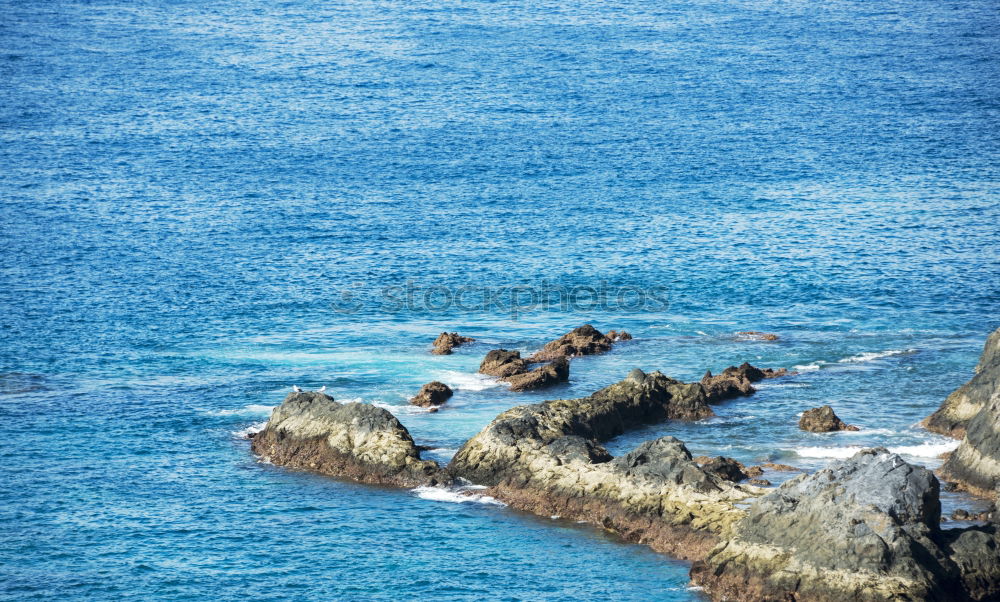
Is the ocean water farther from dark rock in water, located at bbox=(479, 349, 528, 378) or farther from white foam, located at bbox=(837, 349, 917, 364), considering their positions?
dark rock in water, located at bbox=(479, 349, 528, 378)

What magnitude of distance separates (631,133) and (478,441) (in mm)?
92622

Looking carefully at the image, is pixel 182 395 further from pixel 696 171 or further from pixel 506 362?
pixel 696 171

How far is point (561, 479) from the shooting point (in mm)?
51844

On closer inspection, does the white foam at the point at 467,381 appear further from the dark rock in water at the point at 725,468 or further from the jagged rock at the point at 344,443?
the dark rock in water at the point at 725,468

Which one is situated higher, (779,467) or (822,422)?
(822,422)

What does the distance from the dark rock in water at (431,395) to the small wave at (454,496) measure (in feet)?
41.5

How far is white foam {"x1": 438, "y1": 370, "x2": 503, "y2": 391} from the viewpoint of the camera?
7050 cm

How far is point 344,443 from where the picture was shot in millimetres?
58000

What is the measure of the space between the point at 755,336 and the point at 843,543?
139 feet

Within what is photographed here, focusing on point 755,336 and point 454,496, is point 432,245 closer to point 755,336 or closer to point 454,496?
point 755,336

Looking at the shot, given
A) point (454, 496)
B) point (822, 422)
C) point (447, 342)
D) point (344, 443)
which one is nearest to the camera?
point (454, 496)

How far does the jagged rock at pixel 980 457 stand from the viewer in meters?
50.1

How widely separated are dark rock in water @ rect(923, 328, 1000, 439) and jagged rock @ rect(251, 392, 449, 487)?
25.5 metres

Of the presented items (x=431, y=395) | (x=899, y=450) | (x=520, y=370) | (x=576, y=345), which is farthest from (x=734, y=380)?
(x=431, y=395)
